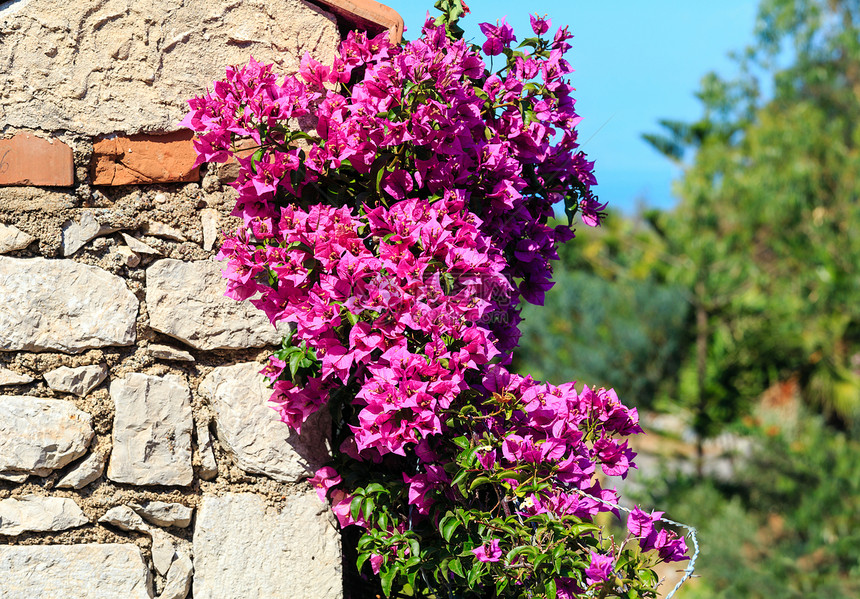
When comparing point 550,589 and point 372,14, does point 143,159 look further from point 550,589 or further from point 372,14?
point 550,589

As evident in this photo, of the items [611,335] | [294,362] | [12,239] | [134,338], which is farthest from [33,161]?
[611,335]

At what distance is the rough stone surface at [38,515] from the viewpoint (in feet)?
4.71

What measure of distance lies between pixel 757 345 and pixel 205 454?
807cm

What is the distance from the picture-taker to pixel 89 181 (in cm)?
152

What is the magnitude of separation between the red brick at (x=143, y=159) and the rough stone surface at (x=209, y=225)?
0.09 meters

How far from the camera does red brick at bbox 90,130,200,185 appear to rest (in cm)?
152

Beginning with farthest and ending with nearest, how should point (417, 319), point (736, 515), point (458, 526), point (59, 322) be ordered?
point (736, 515)
point (59, 322)
point (458, 526)
point (417, 319)

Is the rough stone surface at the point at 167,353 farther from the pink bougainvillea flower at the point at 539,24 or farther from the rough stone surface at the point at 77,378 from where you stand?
the pink bougainvillea flower at the point at 539,24

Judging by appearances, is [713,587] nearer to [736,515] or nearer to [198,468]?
[736,515]

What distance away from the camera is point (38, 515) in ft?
4.74

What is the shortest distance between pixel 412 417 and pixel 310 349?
0.89 feet

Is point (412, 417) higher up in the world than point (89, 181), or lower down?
Result: lower down

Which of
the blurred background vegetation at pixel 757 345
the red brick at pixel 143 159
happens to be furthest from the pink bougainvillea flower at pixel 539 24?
the blurred background vegetation at pixel 757 345

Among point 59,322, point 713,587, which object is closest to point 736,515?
point 713,587
